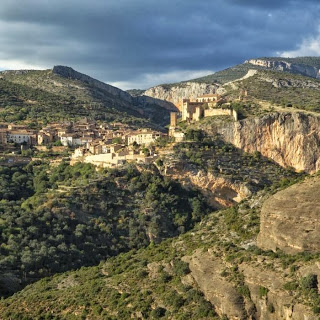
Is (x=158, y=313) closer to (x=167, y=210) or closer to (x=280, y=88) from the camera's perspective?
(x=167, y=210)

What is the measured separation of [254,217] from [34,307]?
12.6 m

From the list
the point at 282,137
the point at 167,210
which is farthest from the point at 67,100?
the point at 167,210

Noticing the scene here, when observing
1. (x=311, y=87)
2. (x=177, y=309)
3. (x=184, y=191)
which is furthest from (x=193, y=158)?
(x=311, y=87)

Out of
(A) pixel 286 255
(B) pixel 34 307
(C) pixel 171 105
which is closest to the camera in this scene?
(A) pixel 286 255

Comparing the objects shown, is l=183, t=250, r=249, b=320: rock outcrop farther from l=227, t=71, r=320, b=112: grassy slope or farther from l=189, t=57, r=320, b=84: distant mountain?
l=189, t=57, r=320, b=84: distant mountain

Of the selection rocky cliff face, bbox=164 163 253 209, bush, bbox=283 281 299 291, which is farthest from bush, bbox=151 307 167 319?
rocky cliff face, bbox=164 163 253 209

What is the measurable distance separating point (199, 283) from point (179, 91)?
415 ft

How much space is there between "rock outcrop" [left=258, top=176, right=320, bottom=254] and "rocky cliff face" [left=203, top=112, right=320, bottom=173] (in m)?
35.4

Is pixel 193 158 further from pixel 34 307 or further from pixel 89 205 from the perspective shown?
pixel 34 307

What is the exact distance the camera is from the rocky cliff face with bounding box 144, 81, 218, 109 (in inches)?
5501

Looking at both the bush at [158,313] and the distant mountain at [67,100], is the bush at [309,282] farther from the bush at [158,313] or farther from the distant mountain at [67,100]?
the distant mountain at [67,100]

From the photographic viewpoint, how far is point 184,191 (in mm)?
57469

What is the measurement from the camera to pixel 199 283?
1101 inches

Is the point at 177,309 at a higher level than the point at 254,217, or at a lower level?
lower
